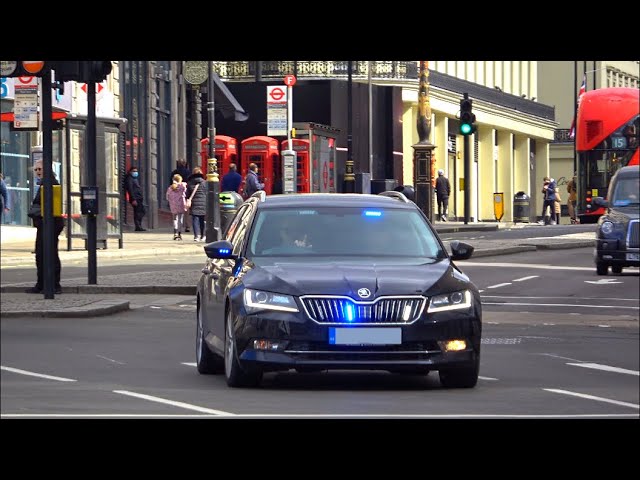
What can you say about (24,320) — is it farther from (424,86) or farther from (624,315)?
(424,86)

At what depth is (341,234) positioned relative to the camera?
39.3ft

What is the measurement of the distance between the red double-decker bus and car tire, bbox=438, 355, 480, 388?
34.3m

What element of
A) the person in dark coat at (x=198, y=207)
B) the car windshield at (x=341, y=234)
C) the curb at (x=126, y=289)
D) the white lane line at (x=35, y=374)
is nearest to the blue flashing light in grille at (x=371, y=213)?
the car windshield at (x=341, y=234)

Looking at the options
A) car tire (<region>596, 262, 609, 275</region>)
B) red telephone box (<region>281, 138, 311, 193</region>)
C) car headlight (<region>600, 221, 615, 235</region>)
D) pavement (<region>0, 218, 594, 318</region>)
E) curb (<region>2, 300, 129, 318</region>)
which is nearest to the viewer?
curb (<region>2, 300, 129, 318</region>)

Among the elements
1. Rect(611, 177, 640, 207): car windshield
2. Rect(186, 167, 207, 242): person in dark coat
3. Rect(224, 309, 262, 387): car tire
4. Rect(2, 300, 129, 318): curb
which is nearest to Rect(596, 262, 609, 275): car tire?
Rect(611, 177, 640, 207): car windshield

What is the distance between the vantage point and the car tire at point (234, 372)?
11398 millimetres

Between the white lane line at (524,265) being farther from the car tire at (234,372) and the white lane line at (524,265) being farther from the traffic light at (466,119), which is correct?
the car tire at (234,372)

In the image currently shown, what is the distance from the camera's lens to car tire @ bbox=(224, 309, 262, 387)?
11.4 metres

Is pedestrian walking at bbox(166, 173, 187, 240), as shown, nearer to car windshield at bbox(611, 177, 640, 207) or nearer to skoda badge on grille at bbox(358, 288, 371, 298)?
car windshield at bbox(611, 177, 640, 207)

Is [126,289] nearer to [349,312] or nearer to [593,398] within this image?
[349,312]

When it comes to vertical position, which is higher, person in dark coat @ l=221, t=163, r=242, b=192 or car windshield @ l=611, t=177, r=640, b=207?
person in dark coat @ l=221, t=163, r=242, b=192
